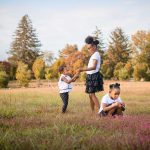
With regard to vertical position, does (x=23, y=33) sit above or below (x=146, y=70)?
above

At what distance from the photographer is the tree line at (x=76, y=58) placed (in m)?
71.8

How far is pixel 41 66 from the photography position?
7162 centimetres

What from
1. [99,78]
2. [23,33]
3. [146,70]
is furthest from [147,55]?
[99,78]

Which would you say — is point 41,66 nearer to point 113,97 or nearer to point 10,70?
point 10,70

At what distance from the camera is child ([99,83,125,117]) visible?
9.66 meters

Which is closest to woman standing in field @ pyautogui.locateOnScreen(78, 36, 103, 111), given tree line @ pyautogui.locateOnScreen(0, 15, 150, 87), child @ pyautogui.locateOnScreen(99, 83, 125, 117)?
→ child @ pyautogui.locateOnScreen(99, 83, 125, 117)

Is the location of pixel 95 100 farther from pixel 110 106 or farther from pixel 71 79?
pixel 110 106

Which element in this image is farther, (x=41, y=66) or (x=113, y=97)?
(x=41, y=66)

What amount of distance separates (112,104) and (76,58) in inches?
2785

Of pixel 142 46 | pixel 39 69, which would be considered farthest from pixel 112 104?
pixel 142 46

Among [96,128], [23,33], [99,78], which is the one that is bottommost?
[96,128]

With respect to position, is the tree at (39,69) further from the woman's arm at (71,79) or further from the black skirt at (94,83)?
the black skirt at (94,83)

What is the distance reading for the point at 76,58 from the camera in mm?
80250

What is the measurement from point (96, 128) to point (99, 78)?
3971 mm
